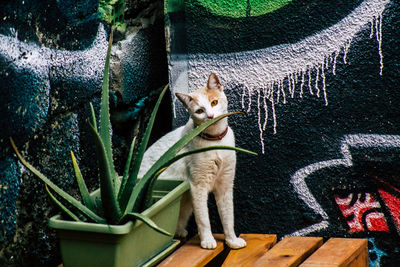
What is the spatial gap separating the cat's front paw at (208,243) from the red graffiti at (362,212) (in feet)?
2.11

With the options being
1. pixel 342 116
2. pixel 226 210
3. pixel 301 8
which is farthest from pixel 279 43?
Answer: pixel 226 210

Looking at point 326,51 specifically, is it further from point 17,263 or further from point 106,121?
point 17,263

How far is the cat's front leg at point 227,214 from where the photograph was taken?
207 centimetres

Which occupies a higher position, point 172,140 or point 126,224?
point 172,140

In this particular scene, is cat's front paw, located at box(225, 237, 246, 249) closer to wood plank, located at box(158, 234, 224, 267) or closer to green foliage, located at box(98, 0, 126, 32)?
wood plank, located at box(158, 234, 224, 267)

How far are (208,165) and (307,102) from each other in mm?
615

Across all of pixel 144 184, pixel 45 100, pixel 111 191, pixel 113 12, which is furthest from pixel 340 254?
pixel 113 12

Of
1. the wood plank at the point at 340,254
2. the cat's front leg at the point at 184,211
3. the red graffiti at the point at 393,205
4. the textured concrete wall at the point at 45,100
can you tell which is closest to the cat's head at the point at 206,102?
the cat's front leg at the point at 184,211

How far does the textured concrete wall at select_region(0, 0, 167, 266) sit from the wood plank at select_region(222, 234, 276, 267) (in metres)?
0.70

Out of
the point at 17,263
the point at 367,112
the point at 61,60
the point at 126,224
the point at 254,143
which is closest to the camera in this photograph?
the point at 126,224

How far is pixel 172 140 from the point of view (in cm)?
224

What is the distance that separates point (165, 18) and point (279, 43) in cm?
58

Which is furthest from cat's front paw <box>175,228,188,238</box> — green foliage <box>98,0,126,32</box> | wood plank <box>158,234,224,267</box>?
green foliage <box>98,0,126,32</box>

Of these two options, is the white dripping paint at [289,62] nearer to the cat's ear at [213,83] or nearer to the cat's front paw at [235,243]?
the cat's ear at [213,83]
